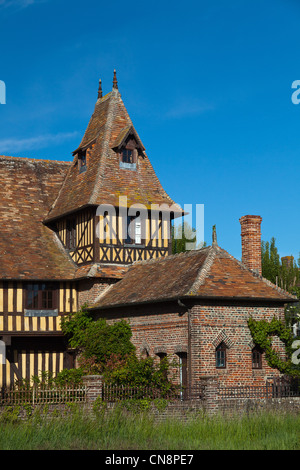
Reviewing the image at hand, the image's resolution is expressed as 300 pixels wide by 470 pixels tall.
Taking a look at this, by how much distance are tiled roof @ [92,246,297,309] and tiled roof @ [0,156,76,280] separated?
303cm

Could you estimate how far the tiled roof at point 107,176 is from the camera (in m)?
30.1

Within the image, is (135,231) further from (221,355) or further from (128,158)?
(221,355)

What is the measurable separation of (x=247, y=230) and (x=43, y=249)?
877 cm

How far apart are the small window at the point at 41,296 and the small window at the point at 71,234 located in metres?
2.48

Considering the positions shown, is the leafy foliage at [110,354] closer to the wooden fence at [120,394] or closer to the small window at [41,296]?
the wooden fence at [120,394]

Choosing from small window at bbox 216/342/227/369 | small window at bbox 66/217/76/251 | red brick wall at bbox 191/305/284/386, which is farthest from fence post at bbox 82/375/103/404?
small window at bbox 66/217/76/251

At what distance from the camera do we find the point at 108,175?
1207 inches

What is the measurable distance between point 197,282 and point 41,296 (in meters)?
7.94

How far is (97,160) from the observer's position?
31219 millimetres

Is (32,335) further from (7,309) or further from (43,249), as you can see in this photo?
(43,249)

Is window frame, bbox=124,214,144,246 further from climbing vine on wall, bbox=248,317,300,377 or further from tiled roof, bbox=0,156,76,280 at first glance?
climbing vine on wall, bbox=248,317,300,377

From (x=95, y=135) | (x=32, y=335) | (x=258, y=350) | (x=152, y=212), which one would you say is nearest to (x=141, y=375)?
(x=258, y=350)
